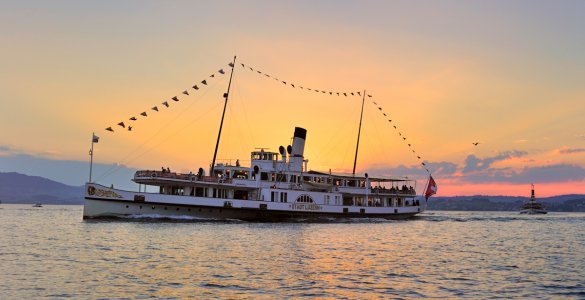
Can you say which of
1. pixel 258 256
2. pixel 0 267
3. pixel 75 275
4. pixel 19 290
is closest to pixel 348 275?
pixel 258 256

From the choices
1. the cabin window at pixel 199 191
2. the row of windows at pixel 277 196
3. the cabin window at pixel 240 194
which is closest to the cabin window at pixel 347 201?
the row of windows at pixel 277 196

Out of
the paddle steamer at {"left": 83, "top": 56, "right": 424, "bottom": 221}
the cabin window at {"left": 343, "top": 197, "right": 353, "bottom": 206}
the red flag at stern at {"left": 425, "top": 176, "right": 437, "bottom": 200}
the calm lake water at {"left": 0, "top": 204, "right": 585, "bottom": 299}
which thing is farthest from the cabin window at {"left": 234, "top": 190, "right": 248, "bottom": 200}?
the red flag at stern at {"left": 425, "top": 176, "right": 437, "bottom": 200}

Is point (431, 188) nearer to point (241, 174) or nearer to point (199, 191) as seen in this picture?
point (241, 174)

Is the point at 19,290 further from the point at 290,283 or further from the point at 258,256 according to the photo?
the point at 258,256

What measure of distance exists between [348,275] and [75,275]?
490 inches

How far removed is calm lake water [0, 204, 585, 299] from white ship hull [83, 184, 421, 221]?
1153 cm

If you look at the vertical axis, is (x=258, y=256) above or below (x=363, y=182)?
below

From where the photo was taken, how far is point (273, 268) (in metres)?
27.0

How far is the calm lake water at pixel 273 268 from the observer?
20969mm

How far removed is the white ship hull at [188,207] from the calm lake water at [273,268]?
11.5 m

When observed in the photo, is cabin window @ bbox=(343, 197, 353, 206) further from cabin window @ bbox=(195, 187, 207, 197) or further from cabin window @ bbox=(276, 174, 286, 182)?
cabin window @ bbox=(195, 187, 207, 197)

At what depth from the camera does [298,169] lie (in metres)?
69.1

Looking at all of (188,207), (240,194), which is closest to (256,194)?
(240,194)

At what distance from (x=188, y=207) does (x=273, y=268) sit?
32.9 m
